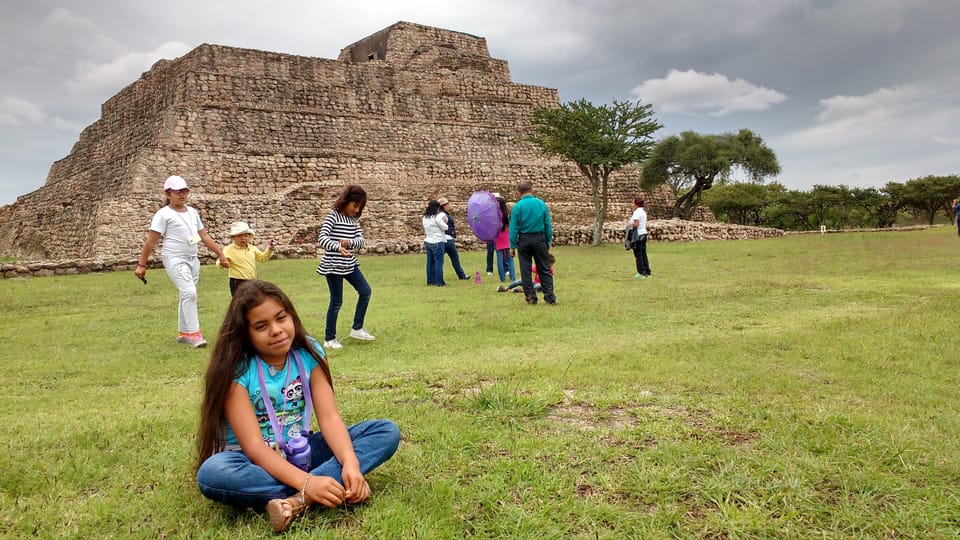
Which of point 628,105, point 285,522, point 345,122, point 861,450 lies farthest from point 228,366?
point 345,122

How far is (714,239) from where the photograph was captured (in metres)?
27.2

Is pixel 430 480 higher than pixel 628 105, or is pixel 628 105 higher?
pixel 628 105

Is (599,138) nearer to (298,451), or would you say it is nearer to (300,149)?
(300,149)

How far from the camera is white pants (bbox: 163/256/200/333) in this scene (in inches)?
265

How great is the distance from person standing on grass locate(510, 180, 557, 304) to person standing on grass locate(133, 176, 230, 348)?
149 inches

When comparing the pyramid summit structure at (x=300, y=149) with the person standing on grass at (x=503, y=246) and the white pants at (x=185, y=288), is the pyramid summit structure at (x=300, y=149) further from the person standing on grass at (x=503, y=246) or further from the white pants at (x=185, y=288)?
the white pants at (x=185, y=288)

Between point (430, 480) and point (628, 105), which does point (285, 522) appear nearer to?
point (430, 480)

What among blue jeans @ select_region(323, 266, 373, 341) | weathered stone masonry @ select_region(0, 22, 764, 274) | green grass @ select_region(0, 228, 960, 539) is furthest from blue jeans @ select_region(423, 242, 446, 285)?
weathered stone masonry @ select_region(0, 22, 764, 274)

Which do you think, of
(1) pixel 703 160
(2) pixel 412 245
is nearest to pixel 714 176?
(1) pixel 703 160

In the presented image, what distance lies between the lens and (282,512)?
2498 mm

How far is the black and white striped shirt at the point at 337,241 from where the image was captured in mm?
6273

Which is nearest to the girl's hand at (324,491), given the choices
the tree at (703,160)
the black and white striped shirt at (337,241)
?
the black and white striped shirt at (337,241)

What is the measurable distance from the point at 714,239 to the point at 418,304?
68.6 ft

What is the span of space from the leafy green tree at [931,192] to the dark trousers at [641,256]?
40.0 meters
